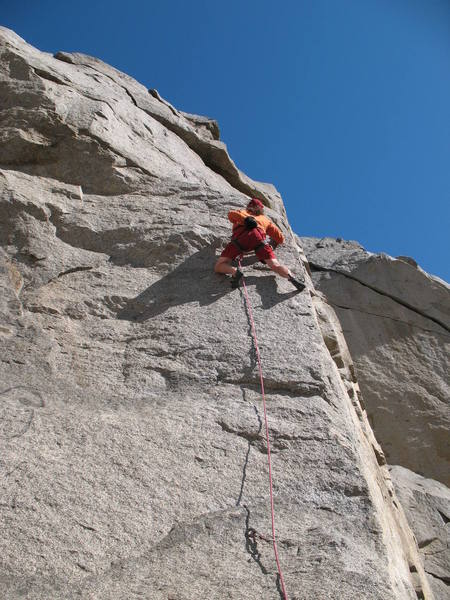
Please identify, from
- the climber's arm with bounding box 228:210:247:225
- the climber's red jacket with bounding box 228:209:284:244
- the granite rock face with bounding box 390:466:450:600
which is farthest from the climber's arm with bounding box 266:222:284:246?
the granite rock face with bounding box 390:466:450:600

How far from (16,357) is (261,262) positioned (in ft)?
7.60

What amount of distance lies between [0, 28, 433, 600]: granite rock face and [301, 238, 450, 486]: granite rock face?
9.46ft

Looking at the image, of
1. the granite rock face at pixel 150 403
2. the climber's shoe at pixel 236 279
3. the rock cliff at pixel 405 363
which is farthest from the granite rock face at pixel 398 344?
the climber's shoe at pixel 236 279

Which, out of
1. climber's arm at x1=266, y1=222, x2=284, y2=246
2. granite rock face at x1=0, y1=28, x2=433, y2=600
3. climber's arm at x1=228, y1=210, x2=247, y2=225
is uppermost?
climber's arm at x1=228, y1=210, x2=247, y2=225

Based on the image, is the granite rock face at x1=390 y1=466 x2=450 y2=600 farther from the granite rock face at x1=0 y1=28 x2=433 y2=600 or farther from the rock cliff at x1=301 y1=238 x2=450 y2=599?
the granite rock face at x1=0 y1=28 x2=433 y2=600

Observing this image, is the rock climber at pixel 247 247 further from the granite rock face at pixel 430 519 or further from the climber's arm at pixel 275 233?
the granite rock face at pixel 430 519

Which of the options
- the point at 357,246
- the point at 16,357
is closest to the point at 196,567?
the point at 16,357

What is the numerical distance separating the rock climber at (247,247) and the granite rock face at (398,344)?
4633 mm

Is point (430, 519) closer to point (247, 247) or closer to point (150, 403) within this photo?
point (247, 247)

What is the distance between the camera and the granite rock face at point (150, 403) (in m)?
3.08

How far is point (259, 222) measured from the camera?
5840mm

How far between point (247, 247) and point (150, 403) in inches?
76.3

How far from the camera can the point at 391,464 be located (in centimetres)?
898

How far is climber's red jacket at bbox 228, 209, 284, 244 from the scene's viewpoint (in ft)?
19.0
